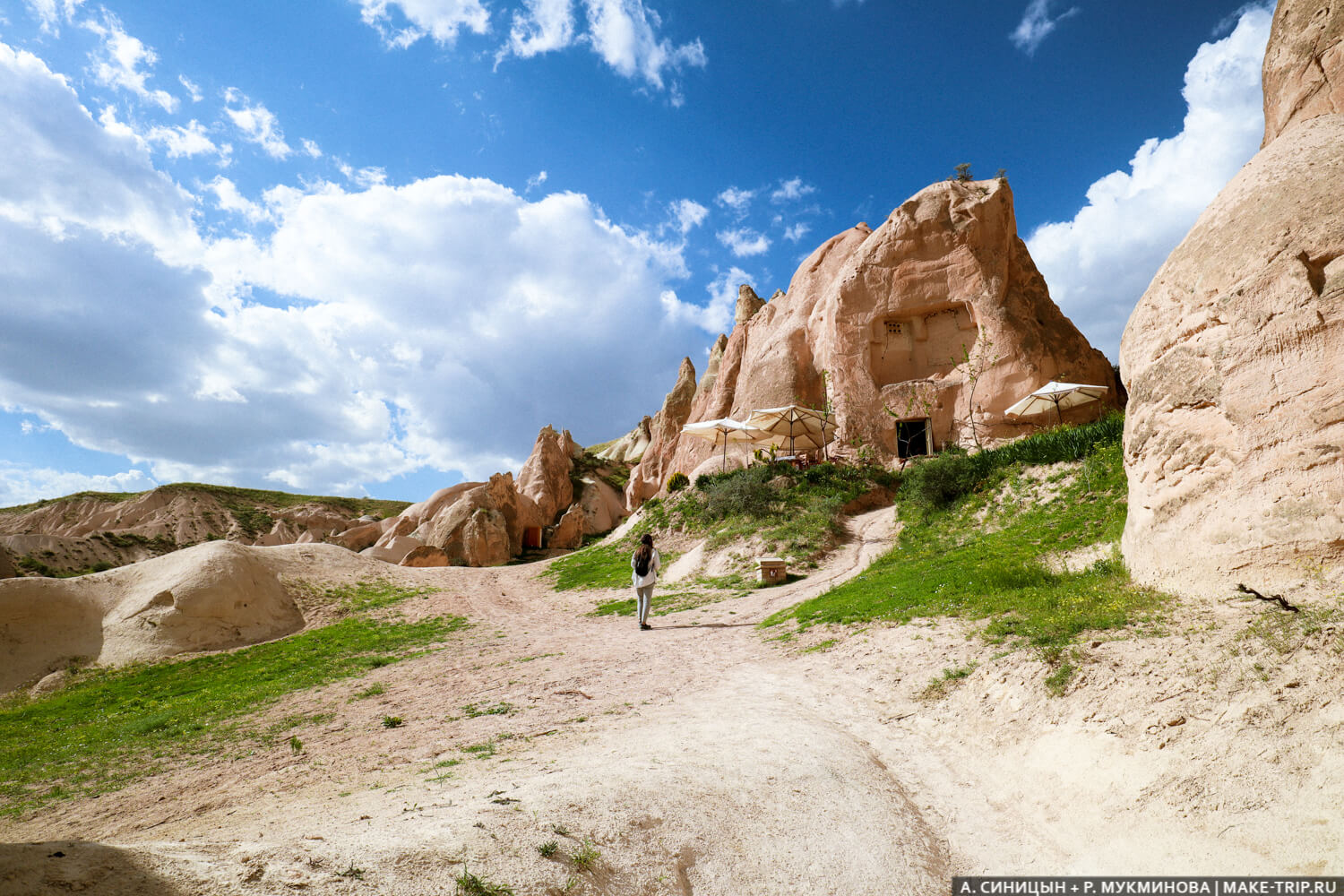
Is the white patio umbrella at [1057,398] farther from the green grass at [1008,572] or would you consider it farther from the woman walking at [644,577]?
the woman walking at [644,577]

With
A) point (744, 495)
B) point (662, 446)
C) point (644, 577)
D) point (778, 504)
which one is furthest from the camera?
point (662, 446)

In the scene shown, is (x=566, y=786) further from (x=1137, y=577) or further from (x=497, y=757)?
(x=1137, y=577)

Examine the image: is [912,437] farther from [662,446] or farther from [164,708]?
[164,708]

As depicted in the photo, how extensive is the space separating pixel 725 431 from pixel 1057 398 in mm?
13430

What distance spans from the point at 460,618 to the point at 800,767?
13036mm

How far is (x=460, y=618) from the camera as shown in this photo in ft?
52.6

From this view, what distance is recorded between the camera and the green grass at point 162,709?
6.41 m

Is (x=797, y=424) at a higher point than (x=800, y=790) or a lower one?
higher

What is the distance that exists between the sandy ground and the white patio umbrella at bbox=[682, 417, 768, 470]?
20.7 m

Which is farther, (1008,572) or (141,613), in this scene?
(141,613)

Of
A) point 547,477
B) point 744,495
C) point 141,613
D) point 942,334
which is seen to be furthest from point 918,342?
point 141,613

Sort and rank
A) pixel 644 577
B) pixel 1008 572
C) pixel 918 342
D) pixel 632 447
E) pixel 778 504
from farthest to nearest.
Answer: pixel 632 447
pixel 918 342
pixel 778 504
pixel 644 577
pixel 1008 572

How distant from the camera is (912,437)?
1104 inches

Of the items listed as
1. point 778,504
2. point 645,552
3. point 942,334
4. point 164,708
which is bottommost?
point 164,708
